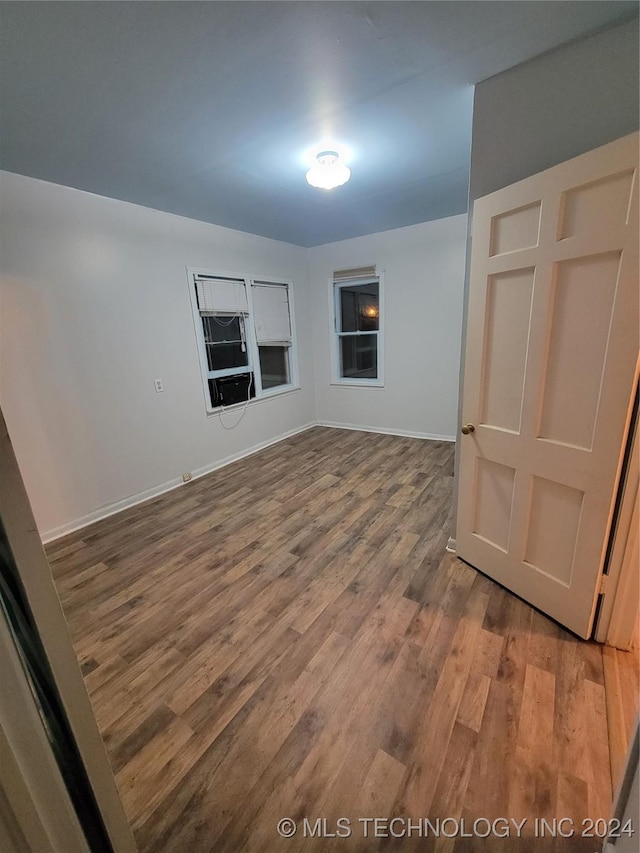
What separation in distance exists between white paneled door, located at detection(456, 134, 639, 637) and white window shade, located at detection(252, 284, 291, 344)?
297 centimetres

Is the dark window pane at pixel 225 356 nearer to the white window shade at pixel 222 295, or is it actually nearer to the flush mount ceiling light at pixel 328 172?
the white window shade at pixel 222 295

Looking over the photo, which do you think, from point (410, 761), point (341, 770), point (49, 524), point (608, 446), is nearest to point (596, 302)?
point (608, 446)

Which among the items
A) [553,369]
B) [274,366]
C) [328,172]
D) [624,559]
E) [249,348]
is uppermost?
[328,172]

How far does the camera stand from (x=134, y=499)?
3.19 metres

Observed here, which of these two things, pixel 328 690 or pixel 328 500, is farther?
pixel 328 500

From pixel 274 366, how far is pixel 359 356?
127 cm

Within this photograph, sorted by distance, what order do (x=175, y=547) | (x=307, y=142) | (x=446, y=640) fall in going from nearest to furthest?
(x=446, y=640) → (x=307, y=142) → (x=175, y=547)

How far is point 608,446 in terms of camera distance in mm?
1400

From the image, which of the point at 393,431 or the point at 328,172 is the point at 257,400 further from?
the point at 328,172

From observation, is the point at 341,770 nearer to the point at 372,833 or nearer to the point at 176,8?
the point at 372,833

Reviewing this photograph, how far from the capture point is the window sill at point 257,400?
3.87 metres

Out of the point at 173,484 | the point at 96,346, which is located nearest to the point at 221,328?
the point at 96,346

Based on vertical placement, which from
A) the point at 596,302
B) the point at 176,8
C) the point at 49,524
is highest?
the point at 176,8

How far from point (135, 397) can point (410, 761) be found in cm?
314
